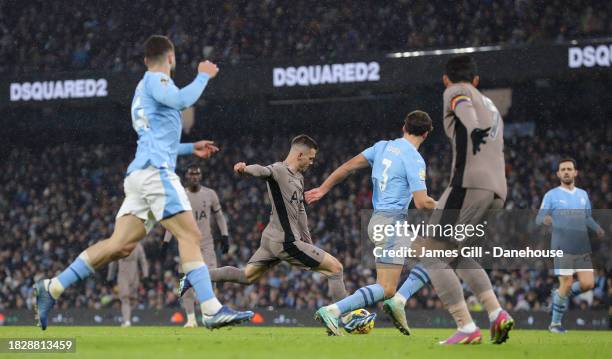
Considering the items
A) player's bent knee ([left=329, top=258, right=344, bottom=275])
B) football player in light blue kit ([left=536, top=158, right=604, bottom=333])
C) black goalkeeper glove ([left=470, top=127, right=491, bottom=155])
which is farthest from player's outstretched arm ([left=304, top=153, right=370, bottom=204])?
football player in light blue kit ([left=536, top=158, right=604, bottom=333])

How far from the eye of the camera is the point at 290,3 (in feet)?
91.9

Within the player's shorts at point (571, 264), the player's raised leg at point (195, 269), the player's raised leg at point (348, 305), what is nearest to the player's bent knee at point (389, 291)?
the player's raised leg at point (348, 305)

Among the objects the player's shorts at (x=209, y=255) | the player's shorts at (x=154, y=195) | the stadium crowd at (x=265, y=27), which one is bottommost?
the player's shorts at (x=209, y=255)

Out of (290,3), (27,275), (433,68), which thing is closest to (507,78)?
(433,68)

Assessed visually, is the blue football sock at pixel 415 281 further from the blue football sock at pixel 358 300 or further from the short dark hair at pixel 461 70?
the short dark hair at pixel 461 70

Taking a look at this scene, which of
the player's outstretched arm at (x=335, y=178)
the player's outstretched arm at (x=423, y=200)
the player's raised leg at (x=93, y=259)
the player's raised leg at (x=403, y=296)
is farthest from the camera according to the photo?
the player's raised leg at (x=403, y=296)

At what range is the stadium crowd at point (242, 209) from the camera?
22.9 meters

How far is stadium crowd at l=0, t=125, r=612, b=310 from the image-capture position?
75.1 feet

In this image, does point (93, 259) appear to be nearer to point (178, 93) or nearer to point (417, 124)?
point (178, 93)

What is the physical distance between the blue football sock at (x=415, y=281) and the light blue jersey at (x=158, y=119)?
3110mm

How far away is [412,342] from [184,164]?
869 inches

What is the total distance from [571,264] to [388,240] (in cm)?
493

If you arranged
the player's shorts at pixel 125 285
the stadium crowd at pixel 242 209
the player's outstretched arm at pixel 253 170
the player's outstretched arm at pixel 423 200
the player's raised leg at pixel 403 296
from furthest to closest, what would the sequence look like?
the stadium crowd at pixel 242 209, the player's shorts at pixel 125 285, the player's raised leg at pixel 403 296, the player's outstretched arm at pixel 253 170, the player's outstretched arm at pixel 423 200

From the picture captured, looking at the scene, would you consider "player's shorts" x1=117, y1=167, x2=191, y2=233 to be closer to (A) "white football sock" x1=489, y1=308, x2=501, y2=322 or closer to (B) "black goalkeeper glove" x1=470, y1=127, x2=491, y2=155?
(B) "black goalkeeper glove" x1=470, y1=127, x2=491, y2=155
